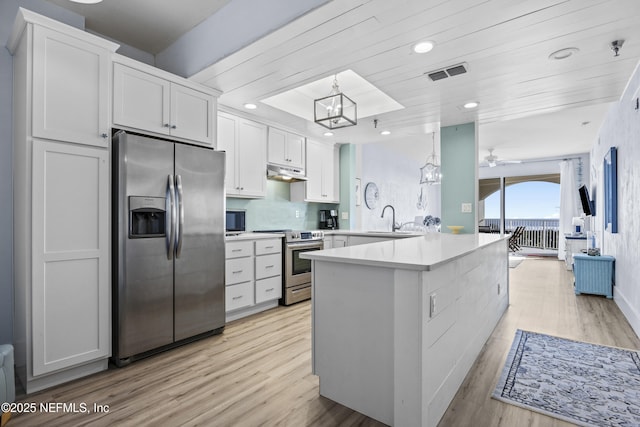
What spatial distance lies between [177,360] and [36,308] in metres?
0.99

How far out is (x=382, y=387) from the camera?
5.70ft

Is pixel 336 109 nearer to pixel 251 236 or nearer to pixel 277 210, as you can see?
pixel 251 236

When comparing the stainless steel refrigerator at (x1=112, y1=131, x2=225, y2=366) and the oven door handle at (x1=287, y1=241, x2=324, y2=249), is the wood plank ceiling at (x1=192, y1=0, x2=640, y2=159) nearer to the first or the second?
the stainless steel refrigerator at (x1=112, y1=131, x2=225, y2=366)

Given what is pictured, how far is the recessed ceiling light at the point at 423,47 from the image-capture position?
238 cm

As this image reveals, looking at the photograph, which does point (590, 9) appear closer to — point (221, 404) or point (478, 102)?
point (478, 102)

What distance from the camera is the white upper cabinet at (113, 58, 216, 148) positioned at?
252 cm

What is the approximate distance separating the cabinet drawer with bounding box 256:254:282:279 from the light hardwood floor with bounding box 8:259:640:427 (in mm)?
539

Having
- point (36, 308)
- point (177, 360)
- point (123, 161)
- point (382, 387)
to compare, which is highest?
point (123, 161)

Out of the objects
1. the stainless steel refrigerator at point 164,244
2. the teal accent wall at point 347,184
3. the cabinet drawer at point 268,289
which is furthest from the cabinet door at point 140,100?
the teal accent wall at point 347,184

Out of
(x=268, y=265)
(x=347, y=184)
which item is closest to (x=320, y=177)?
(x=347, y=184)

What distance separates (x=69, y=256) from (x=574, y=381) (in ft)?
11.2

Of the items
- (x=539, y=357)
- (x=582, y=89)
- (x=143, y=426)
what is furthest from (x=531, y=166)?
(x=143, y=426)

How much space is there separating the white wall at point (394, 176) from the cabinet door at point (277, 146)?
220 cm

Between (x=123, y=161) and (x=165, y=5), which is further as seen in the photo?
(x=165, y=5)
